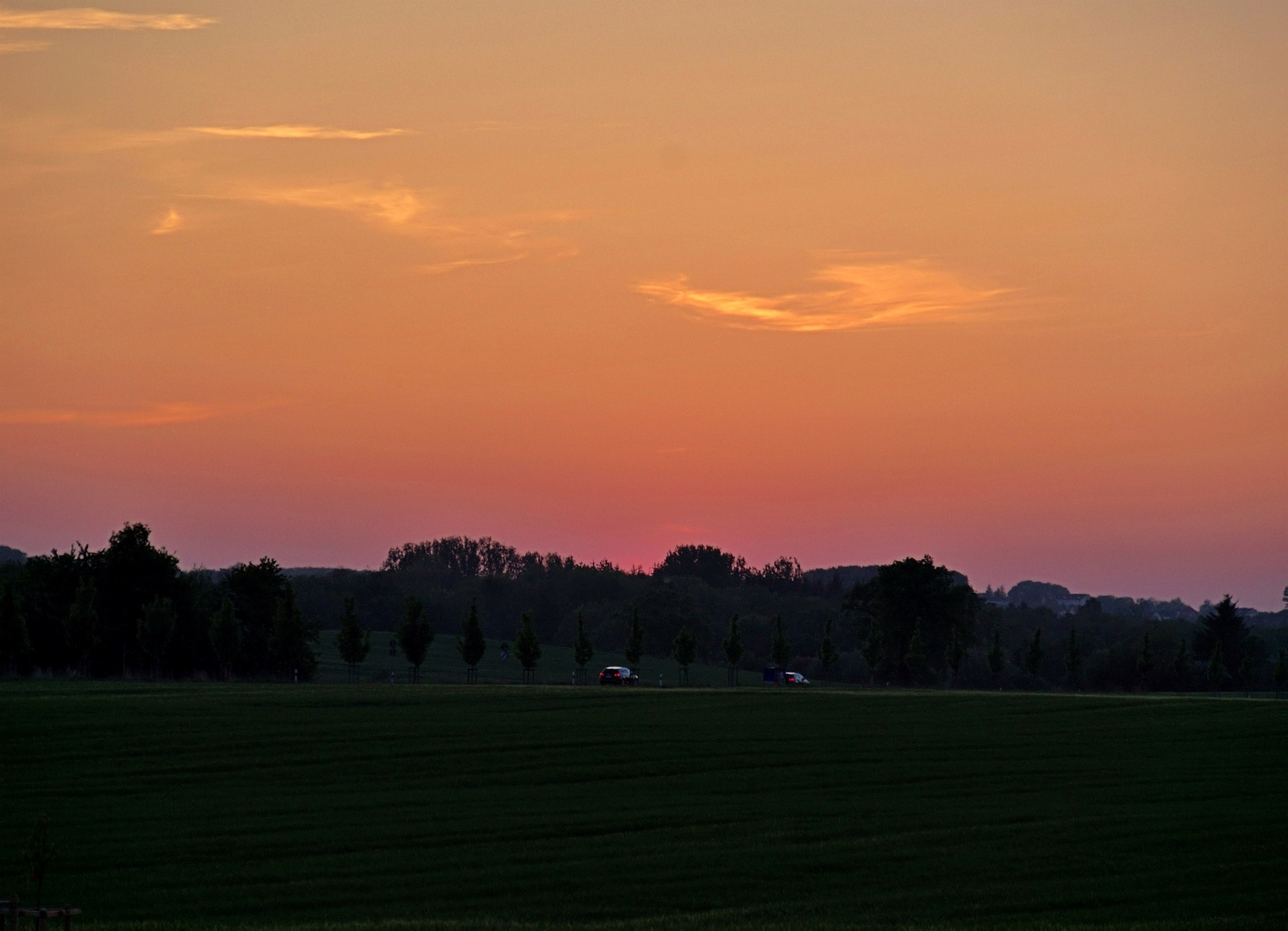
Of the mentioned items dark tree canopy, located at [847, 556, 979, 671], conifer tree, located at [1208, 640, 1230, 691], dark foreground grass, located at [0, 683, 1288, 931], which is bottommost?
dark foreground grass, located at [0, 683, 1288, 931]

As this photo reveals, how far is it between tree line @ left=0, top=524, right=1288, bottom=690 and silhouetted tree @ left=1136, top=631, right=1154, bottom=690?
23cm

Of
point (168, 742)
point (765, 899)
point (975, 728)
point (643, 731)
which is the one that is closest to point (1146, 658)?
point (975, 728)

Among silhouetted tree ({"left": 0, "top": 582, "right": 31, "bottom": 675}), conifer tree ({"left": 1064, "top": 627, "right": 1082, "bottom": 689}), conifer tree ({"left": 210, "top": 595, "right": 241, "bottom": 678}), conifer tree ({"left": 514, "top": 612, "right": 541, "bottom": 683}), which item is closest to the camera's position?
silhouetted tree ({"left": 0, "top": 582, "right": 31, "bottom": 675})

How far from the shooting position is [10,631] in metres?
84.3

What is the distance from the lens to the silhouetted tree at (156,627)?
8844 cm

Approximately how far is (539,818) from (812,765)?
40.4 feet

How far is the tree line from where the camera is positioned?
9138 cm

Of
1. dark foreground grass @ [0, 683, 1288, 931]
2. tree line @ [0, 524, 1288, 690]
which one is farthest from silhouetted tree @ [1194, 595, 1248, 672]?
dark foreground grass @ [0, 683, 1288, 931]

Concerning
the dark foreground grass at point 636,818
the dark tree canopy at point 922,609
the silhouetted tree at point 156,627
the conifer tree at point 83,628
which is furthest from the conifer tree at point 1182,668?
the conifer tree at point 83,628

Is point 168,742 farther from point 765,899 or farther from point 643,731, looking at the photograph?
point 765,899

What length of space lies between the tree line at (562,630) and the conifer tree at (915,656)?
0.24 m

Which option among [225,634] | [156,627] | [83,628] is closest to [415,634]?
[225,634]

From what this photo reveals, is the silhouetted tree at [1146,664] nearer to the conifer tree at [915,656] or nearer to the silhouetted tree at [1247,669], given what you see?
the silhouetted tree at [1247,669]

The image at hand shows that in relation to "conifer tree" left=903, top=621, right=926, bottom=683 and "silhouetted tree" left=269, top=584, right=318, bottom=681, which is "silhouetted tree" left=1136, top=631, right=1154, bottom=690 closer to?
"conifer tree" left=903, top=621, right=926, bottom=683
